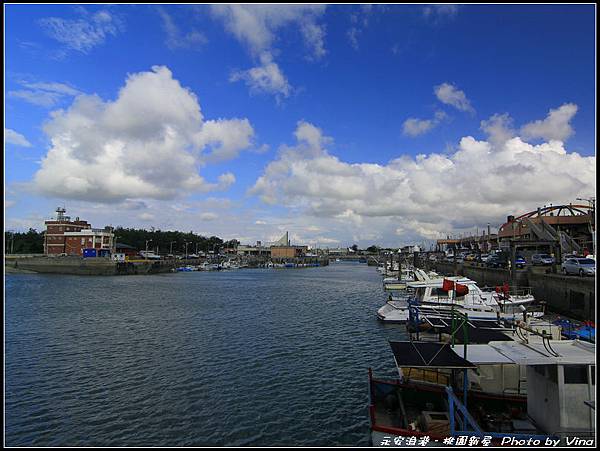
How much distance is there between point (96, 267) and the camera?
110312mm

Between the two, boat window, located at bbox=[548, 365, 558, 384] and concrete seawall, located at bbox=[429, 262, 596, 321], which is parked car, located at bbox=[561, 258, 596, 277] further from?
boat window, located at bbox=[548, 365, 558, 384]

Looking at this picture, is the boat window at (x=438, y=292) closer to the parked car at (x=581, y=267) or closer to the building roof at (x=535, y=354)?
the parked car at (x=581, y=267)

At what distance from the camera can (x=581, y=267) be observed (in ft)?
125

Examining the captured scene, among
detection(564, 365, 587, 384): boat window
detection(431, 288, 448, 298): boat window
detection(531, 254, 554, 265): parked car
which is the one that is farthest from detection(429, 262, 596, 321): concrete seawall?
detection(564, 365, 587, 384): boat window

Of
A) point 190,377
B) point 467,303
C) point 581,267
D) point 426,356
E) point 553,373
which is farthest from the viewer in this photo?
point 581,267

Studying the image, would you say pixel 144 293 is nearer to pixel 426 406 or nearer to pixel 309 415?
pixel 309 415

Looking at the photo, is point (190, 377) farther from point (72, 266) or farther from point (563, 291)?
point (72, 266)

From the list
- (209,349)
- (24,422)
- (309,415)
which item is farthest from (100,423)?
(209,349)

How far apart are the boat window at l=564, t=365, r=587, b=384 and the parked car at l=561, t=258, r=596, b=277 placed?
103 ft

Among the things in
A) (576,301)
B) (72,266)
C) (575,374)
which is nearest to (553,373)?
(575,374)

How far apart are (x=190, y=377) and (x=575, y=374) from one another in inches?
697

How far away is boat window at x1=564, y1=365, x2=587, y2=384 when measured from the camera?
443 inches

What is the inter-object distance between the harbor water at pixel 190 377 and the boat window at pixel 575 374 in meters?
7.36

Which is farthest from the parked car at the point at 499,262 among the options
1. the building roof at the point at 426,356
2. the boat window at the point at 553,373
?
the boat window at the point at 553,373
